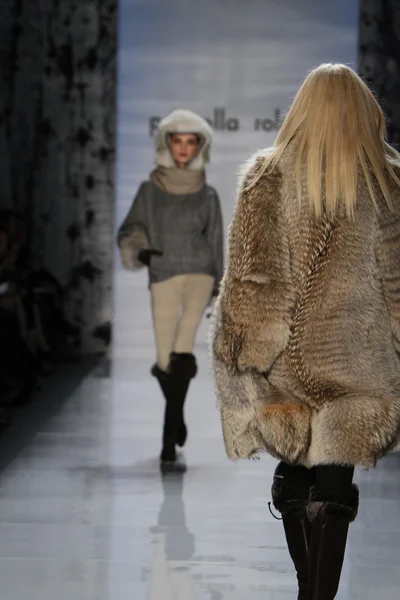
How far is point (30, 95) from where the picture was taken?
29.5 ft

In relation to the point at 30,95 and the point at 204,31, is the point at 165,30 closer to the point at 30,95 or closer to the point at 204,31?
the point at 204,31

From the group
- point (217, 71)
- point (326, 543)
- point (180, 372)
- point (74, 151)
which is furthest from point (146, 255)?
point (217, 71)

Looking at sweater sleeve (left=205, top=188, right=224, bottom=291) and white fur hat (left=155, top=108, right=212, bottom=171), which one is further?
white fur hat (left=155, top=108, right=212, bottom=171)

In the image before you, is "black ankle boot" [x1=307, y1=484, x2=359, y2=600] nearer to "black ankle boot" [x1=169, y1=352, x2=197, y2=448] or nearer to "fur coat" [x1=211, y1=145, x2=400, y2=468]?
"fur coat" [x1=211, y1=145, x2=400, y2=468]

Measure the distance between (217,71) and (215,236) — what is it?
434 cm

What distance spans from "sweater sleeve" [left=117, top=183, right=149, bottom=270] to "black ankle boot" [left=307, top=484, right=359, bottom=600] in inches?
101

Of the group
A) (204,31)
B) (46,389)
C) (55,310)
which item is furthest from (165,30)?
(46,389)

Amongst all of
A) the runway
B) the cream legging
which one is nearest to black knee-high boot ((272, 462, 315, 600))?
the runway

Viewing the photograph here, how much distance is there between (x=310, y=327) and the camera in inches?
105

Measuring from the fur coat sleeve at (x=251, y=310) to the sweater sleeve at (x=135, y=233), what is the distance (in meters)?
2.39

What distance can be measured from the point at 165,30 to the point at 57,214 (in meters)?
1.42

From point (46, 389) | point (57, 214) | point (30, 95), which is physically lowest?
point (46, 389)

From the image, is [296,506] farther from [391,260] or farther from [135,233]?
[135,233]

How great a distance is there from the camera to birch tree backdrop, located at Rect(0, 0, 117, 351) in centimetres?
908
